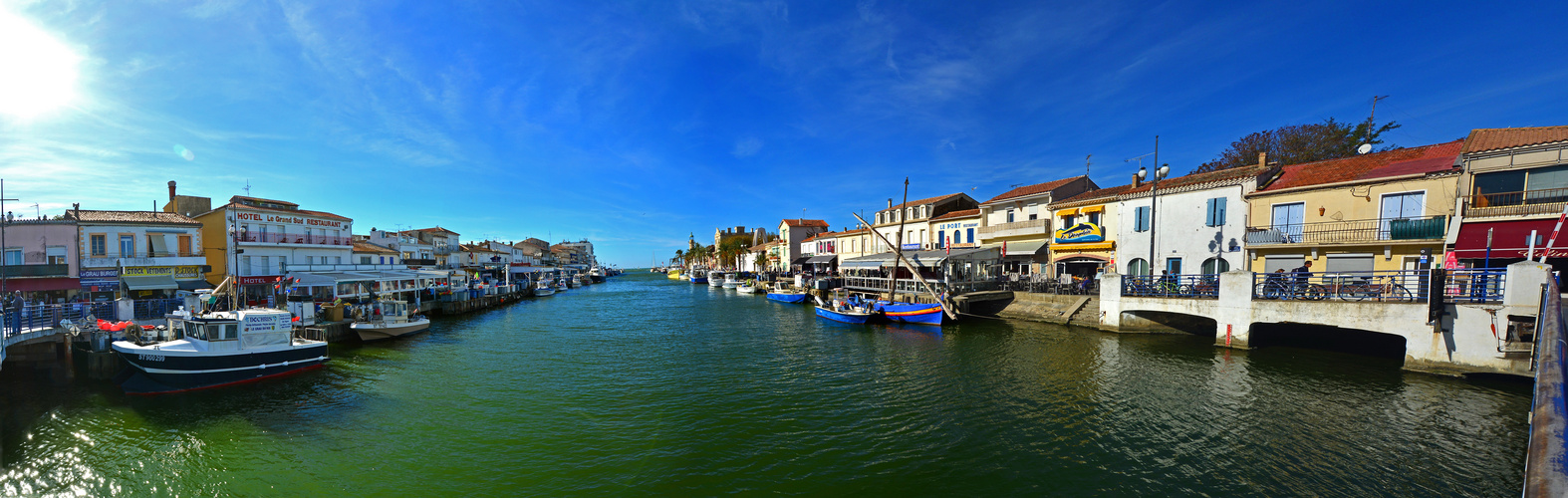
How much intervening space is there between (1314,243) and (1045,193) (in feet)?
47.2

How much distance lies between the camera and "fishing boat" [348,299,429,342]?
Answer: 25766 millimetres

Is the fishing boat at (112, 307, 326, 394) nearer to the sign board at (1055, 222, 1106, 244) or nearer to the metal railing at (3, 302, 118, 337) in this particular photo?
the metal railing at (3, 302, 118, 337)

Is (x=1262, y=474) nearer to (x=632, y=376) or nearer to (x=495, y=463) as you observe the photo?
(x=495, y=463)

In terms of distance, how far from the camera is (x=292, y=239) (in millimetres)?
35250

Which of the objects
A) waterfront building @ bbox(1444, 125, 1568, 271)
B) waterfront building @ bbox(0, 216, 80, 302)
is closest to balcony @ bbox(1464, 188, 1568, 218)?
waterfront building @ bbox(1444, 125, 1568, 271)

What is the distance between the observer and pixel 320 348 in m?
19.0

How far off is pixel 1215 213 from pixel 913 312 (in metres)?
16.4

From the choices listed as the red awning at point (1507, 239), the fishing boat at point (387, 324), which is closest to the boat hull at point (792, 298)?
the fishing boat at point (387, 324)

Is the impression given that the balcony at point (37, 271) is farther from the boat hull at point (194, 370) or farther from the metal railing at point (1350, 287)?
the metal railing at point (1350, 287)

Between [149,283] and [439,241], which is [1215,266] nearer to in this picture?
[149,283]

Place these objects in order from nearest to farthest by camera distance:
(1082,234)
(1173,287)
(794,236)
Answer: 1. (1173,287)
2. (1082,234)
3. (794,236)

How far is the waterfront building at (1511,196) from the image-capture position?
54.7 ft

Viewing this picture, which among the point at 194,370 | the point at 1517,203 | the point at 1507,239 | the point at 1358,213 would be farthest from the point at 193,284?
the point at 1517,203

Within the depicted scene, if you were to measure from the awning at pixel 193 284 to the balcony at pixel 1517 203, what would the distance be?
60595mm
